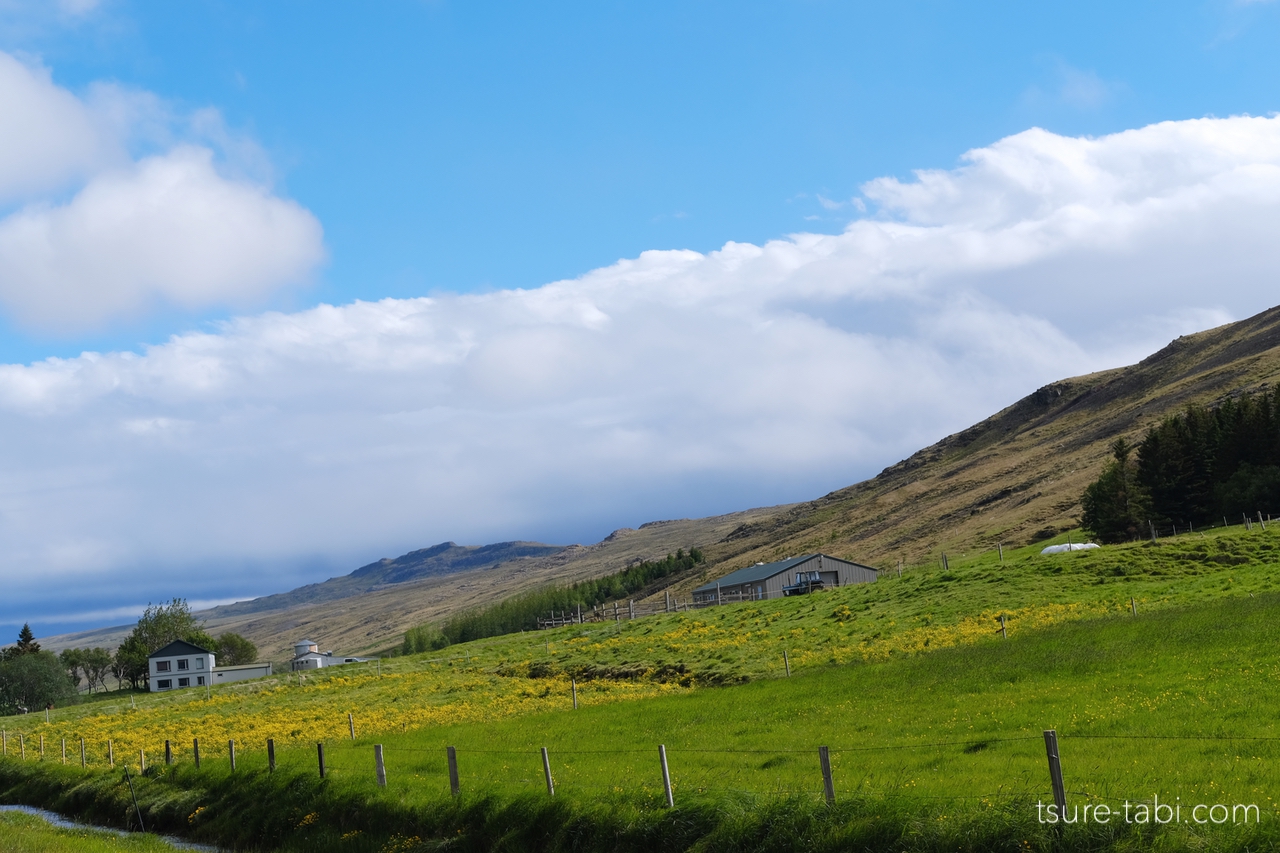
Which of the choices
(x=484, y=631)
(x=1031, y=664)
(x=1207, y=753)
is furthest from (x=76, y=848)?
(x=484, y=631)

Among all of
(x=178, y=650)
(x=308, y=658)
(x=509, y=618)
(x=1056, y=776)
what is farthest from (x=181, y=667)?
(x=1056, y=776)

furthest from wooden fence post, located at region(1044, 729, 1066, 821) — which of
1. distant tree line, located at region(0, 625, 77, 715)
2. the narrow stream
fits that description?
distant tree line, located at region(0, 625, 77, 715)

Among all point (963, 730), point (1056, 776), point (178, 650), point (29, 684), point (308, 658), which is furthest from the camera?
point (308, 658)

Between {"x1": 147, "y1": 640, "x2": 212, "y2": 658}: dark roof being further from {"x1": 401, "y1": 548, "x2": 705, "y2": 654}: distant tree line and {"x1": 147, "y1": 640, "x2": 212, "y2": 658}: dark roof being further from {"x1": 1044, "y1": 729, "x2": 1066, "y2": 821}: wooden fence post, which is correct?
{"x1": 1044, "y1": 729, "x2": 1066, "y2": 821}: wooden fence post

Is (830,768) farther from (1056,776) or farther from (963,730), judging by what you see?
(963,730)

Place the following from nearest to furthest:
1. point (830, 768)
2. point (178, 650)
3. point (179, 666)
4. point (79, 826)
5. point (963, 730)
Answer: point (830, 768)
point (963, 730)
point (79, 826)
point (179, 666)
point (178, 650)

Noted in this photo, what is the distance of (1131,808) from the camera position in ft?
48.6

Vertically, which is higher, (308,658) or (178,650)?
(178,650)

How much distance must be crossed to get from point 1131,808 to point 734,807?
7445 mm

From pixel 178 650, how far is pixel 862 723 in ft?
425

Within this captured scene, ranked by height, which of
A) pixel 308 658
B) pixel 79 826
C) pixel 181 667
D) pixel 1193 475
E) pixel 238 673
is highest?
pixel 1193 475

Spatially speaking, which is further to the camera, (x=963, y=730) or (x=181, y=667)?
(x=181, y=667)

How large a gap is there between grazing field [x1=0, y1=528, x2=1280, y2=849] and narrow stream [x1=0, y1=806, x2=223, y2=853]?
0.72 meters

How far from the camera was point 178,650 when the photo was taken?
137375 mm
